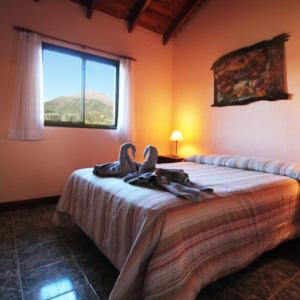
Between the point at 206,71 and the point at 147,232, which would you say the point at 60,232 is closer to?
the point at 147,232

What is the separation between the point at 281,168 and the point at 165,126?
2424 mm

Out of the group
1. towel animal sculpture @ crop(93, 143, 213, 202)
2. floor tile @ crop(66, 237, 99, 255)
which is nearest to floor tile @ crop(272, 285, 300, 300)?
towel animal sculpture @ crop(93, 143, 213, 202)

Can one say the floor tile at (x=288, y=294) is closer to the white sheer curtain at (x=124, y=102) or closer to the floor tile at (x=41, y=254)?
the floor tile at (x=41, y=254)

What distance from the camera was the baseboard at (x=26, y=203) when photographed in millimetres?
2831

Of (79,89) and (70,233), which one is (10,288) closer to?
(70,233)

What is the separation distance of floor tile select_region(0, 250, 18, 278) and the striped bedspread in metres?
0.55

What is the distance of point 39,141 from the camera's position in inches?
118

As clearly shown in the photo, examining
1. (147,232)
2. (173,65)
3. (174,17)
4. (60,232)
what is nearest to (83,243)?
(60,232)

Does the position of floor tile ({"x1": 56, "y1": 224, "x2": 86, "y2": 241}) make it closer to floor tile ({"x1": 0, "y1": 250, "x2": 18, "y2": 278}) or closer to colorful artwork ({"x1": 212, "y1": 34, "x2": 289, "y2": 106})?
floor tile ({"x1": 0, "y1": 250, "x2": 18, "y2": 278})

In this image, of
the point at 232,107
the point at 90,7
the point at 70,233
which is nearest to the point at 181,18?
the point at 90,7

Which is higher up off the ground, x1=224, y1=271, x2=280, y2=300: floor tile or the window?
the window

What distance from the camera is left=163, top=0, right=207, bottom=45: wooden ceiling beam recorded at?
3641 millimetres

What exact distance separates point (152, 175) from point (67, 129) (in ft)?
6.96

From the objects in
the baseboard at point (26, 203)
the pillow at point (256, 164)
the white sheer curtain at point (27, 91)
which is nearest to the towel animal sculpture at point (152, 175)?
the pillow at point (256, 164)
